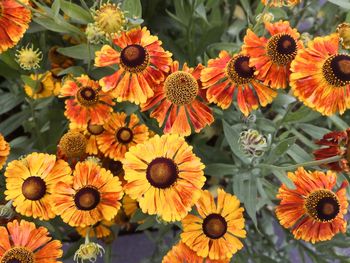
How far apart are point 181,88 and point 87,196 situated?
238mm

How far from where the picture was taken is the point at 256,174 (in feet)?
2.99

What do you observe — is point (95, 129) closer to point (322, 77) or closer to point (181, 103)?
point (181, 103)

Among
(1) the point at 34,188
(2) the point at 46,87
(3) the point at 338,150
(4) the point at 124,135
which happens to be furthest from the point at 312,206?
(2) the point at 46,87

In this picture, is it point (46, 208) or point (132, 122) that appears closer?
point (46, 208)

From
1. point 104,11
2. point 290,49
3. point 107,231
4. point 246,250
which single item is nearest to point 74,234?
point 107,231

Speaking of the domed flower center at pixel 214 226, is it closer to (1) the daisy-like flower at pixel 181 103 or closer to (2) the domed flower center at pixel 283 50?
(1) the daisy-like flower at pixel 181 103

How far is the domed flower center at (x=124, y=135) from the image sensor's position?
2.95ft

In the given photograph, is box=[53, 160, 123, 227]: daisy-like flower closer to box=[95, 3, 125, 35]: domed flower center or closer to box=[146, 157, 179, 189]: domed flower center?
box=[146, 157, 179, 189]: domed flower center

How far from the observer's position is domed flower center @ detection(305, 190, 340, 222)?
781 millimetres

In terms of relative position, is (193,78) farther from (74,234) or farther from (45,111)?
(74,234)

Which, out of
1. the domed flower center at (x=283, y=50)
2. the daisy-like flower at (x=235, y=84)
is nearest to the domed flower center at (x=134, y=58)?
the daisy-like flower at (x=235, y=84)

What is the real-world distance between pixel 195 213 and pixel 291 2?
40 centimetres

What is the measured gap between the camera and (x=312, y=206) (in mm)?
805

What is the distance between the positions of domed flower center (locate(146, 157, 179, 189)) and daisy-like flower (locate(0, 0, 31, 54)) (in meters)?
0.32
